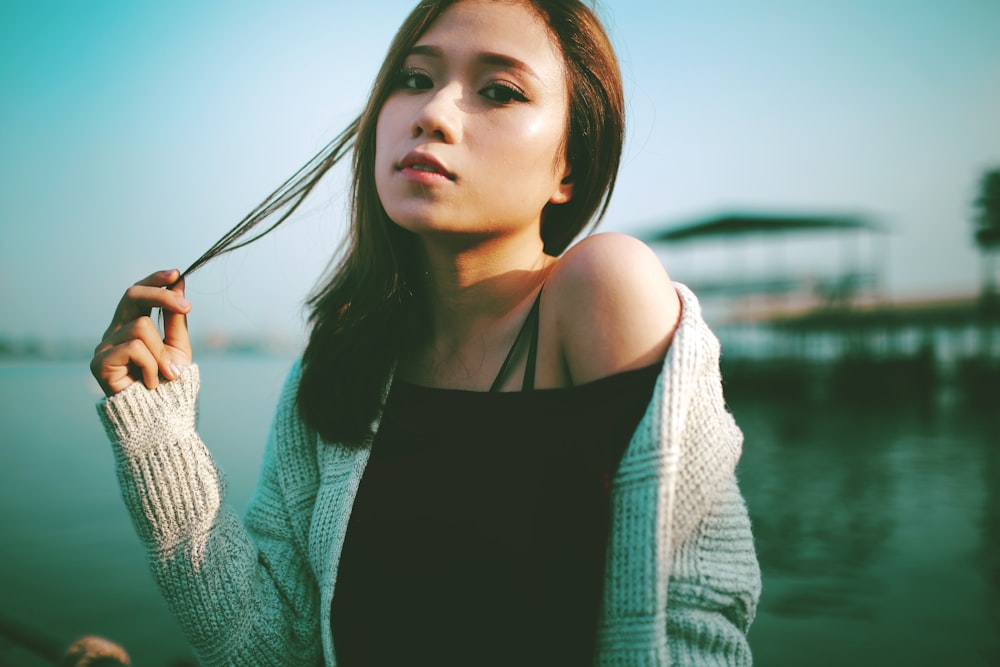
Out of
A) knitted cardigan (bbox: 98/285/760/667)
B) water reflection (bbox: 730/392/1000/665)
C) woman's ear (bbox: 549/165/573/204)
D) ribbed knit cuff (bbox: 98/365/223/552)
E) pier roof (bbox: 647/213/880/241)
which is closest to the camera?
knitted cardigan (bbox: 98/285/760/667)

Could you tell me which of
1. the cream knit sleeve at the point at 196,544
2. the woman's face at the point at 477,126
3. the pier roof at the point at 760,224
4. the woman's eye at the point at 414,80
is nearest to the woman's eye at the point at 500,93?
the woman's face at the point at 477,126

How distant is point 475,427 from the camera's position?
1188 millimetres

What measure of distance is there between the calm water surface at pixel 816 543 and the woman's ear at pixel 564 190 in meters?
1.00

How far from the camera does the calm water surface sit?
5.22 metres

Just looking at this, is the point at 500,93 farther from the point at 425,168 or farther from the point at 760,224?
the point at 760,224

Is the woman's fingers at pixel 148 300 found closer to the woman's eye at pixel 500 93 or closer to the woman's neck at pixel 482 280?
the woman's neck at pixel 482 280

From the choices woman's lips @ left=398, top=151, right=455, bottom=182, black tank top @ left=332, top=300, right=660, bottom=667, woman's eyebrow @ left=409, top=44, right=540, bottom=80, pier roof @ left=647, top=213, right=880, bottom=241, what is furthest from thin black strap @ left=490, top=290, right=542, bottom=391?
pier roof @ left=647, top=213, right=880, bottom=241

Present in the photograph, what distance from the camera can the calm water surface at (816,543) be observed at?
17.1ft

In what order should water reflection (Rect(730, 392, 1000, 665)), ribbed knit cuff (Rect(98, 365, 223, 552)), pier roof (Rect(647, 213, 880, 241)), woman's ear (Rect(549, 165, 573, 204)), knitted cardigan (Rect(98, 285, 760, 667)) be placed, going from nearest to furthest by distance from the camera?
knitted cardigan (Rect(98, 285, 760, 667)), ribbed knit cuff (Rect(98, 365, 223, 552)), woman's ear (Rect(549, 165, 573, 204)), water reflection (Rect(730, 392, 1000, 665)), pier roof (Rect(647, 213, 880, 241))

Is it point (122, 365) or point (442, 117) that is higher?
point (442, 117)

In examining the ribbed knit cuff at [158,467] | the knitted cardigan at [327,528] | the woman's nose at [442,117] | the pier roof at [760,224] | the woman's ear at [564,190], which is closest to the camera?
the knitted cardigan at [327,528]

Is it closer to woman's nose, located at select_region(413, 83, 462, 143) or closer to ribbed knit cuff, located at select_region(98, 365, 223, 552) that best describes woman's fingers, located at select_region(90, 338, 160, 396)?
ribbed knit cuff, located at select_region(98, 365, 223, 552)

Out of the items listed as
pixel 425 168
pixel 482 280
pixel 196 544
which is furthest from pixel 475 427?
pixel 196 544

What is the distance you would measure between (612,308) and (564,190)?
39 centimetres
